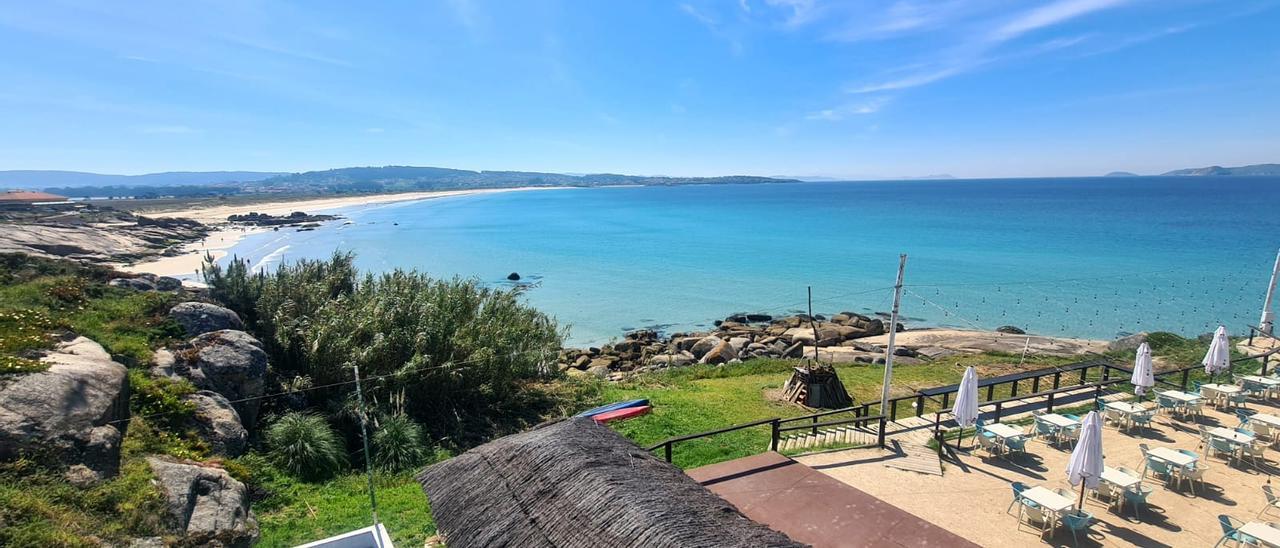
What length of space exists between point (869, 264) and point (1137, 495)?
47.6 metres

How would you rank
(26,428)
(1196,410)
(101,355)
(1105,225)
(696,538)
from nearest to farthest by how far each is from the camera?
(696,538) → (26,428) → (101,355) → (1196,410) → (1105,225)

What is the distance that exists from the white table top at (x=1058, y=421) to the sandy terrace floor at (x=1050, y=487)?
53cm

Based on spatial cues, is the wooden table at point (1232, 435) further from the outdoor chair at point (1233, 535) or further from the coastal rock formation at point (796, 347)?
the coastal rock formation at point (796, 347)

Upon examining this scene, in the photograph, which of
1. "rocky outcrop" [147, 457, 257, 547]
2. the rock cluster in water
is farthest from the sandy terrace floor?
the rock cluster in water

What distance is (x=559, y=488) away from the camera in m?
7.02

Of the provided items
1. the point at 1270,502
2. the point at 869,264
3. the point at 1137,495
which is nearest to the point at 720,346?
the point at 1137,495

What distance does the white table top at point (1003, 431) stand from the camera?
11758 millimetres

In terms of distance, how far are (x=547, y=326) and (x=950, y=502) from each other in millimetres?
14619

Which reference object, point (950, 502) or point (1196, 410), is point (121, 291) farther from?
point (1196, 410)

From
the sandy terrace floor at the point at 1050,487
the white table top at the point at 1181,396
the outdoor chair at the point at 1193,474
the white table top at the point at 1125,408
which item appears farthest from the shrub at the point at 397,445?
the white table top at the point at 1181,396

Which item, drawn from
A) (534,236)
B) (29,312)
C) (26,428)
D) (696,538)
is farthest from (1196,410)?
(534,236)

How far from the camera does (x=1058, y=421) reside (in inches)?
496

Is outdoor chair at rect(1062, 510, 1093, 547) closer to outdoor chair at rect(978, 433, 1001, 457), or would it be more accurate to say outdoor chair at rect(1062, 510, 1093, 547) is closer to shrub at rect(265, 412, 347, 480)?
outdoor chair at rect(978, 433, 1001, 457)

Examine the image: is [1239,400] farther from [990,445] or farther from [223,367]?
[223,367]
